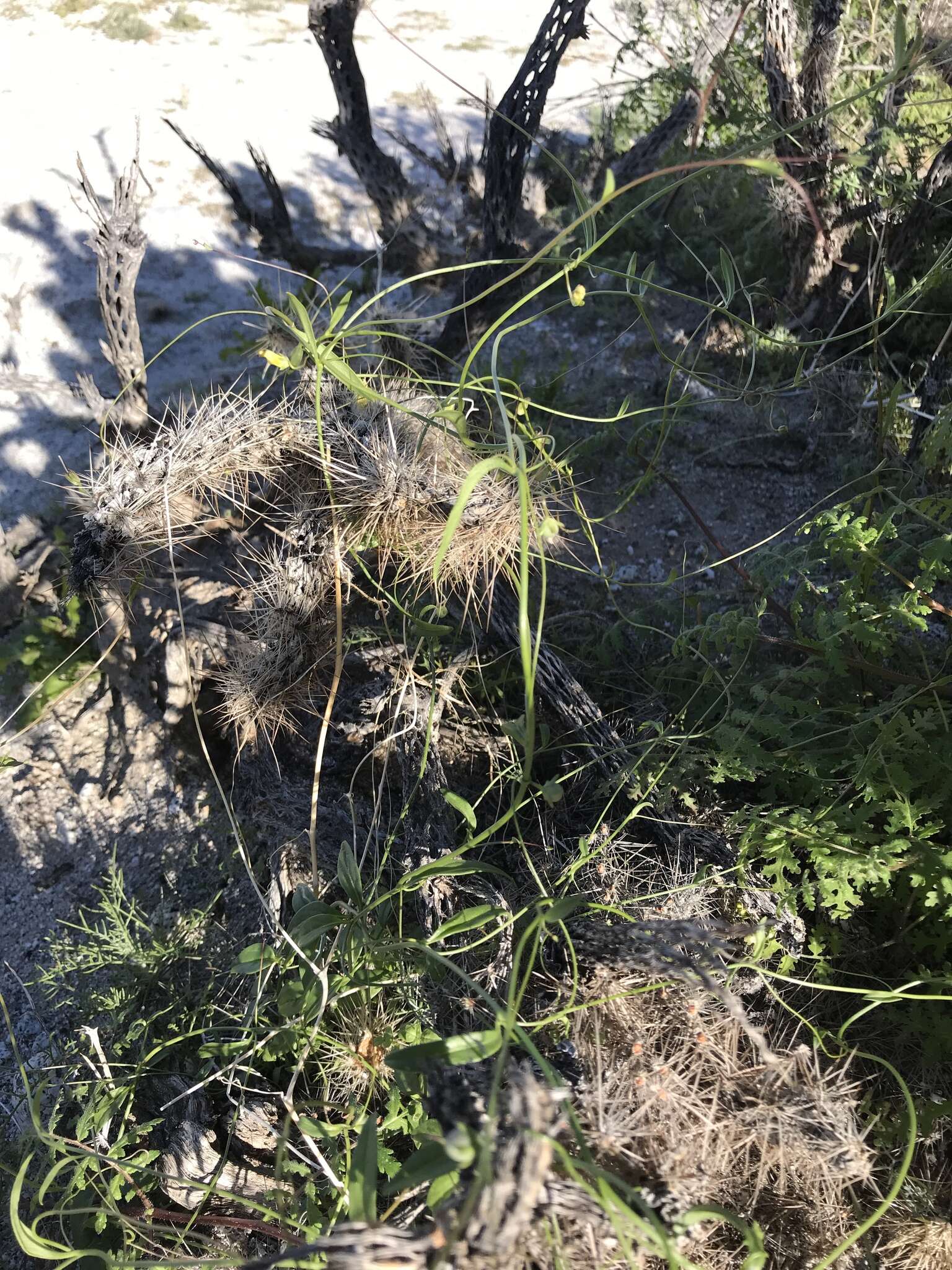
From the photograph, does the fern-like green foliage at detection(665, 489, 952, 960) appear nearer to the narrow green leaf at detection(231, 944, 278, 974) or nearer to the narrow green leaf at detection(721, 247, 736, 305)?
the narrow green leaf at detection(721, 247, 736, 305)

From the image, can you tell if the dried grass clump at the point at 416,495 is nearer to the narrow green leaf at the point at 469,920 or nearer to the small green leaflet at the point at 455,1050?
the narrow green leaf at the point at 469,920

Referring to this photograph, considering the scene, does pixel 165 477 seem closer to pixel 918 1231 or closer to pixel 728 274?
pixel 728 274

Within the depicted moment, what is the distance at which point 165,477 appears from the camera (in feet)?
6.43

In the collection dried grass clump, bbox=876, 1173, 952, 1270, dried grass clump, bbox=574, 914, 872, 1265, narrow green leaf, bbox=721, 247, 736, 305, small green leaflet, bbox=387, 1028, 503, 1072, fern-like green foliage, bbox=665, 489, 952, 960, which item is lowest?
dried grass clump, bbox=876, 1173, 952, 1270

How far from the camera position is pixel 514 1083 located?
0.95 metres

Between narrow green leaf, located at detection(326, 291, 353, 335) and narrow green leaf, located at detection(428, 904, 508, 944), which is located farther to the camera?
narrow green leaf, located at detection(326, 291, 353, 335)

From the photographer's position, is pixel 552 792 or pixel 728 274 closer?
pixel 552 792

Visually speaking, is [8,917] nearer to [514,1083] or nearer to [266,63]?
[514,1083]

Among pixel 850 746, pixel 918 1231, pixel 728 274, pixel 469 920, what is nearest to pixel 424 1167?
pixel 469 920

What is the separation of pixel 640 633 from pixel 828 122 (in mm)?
2179

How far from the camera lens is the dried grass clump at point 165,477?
6.48 feet

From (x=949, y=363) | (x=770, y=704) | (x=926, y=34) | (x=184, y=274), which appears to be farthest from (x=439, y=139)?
(x=770, y=704)

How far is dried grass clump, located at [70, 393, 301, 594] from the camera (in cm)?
198

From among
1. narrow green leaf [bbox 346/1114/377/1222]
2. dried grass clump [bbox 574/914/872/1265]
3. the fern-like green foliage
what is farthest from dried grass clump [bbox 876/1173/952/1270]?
narrow green leaf [bbox 346/1114/377/1222]
